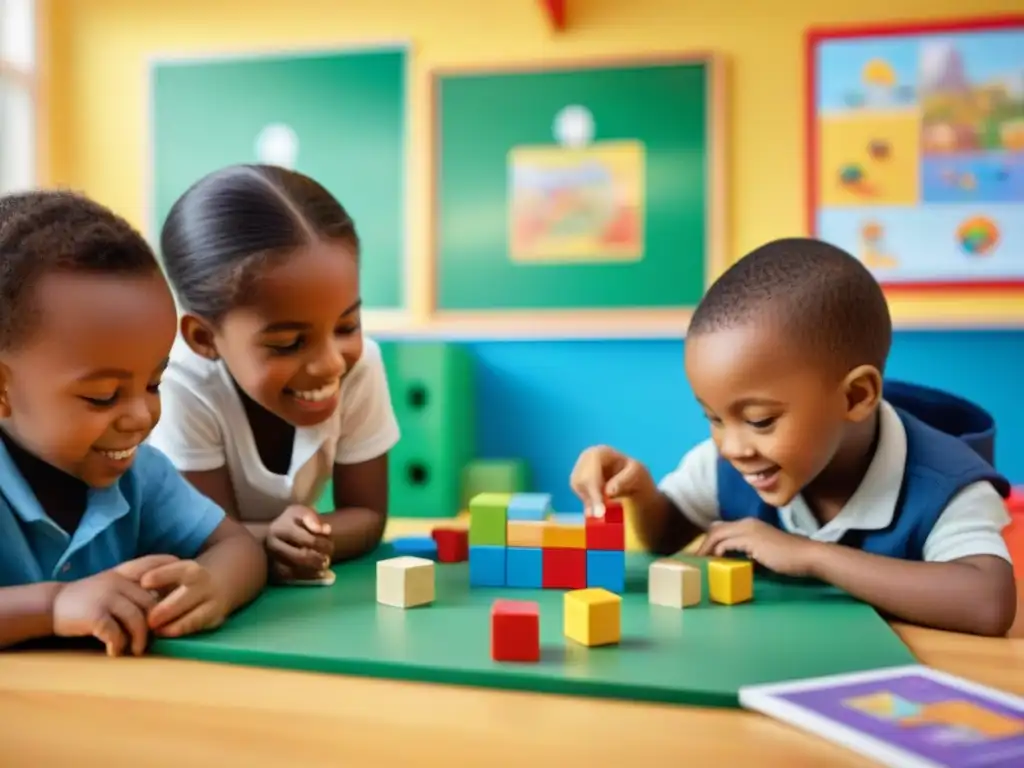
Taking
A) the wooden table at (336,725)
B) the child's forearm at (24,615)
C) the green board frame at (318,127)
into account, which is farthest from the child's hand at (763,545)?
the green board frame at (318,127)

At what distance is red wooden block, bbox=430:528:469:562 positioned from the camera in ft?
3.20

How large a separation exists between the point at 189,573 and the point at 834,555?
1.65 feet

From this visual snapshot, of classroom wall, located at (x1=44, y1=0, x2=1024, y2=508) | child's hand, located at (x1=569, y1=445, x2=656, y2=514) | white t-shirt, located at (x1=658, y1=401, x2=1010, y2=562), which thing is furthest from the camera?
classroom wall, located at (x1=44, y1=0, x2=1024, y2=508)

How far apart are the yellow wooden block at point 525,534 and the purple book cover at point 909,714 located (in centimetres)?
32

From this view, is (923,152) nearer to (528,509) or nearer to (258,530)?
(528,509)

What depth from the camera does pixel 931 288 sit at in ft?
6.80

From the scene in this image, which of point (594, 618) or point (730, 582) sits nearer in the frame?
point (594, 618)

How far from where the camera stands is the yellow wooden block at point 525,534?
2.76ft

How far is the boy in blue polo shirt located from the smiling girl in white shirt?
0.16 metres

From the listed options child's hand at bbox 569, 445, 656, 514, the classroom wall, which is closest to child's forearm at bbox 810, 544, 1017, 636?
child's hand at bbox 569, 445, 656, 514

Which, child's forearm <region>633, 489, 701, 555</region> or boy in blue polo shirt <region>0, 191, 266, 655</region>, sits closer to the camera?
boy in blue polo shirt <region>0, 191, 266, 655</region>

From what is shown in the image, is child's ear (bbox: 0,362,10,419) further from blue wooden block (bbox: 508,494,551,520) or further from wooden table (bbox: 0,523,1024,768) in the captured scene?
blue wooden block (bbox: 508,494,551,520)

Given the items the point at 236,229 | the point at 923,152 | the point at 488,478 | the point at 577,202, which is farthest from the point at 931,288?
the point at 236,229

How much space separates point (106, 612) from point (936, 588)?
60 centimetres
